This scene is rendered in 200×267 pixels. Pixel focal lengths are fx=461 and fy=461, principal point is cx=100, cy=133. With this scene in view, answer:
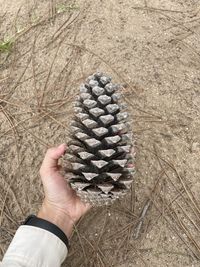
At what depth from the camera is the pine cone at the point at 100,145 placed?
5.62 feet

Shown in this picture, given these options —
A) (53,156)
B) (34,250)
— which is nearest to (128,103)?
(53,156)

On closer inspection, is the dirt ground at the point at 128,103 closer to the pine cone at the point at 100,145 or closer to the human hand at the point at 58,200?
the human hand at the point at 58,200

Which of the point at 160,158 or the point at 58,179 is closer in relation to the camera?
the point at 58,179

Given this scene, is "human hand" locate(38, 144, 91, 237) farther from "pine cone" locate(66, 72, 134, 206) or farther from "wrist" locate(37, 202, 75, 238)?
"pine cone" locate(66, 72, 134, 206)

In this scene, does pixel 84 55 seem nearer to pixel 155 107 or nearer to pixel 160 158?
pixel 155 107

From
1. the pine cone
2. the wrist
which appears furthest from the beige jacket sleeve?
the pine cone

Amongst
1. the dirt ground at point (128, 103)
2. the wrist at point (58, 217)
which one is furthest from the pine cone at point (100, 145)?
the dirt ground at point (128, 103)

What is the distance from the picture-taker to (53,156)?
1.88 metres

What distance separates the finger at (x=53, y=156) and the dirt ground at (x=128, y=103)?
344 millimetres

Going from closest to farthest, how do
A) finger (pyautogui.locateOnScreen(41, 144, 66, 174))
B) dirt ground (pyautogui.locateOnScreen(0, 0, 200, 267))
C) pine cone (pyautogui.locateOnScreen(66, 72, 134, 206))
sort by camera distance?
pine cone (pyautogui.locateOnScreen(66, 72, 134, 206)) < finger (pyautogui.locateOnScreen(41, 144, 66, 174)) < dirt ground (pyautogui.locateOnScreen(0, 0, 200, 267))

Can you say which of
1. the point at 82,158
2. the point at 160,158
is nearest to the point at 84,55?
the point at 160,158

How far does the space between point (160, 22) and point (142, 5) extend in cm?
15

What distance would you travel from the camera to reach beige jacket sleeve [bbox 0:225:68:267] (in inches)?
70.1

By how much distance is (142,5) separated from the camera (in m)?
2.57
